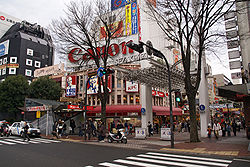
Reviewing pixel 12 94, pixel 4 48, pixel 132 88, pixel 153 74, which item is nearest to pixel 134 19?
pixel 132 88

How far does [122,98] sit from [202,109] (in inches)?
584

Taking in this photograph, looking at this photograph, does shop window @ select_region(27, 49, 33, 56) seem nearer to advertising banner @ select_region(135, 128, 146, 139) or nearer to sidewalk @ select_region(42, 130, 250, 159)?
advertising banner @ select_region(135, 128, 146, 139)

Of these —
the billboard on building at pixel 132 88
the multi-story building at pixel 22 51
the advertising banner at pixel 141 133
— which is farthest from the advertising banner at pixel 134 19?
the multi-story building at pixel 22 51

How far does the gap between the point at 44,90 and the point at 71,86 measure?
17.0 feet

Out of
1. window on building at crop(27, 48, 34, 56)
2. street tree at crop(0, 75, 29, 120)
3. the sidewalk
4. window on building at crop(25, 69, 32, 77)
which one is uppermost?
window on building at crop(27, 48, 34, 56)

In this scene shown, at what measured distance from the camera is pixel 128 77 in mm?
20047

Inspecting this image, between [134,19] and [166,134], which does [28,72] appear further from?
[166,134]

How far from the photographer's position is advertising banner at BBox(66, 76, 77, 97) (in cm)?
3682

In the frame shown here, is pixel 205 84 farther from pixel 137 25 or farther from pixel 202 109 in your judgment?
pixel 137 25

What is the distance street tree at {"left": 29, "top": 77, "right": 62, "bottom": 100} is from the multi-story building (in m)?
20.1

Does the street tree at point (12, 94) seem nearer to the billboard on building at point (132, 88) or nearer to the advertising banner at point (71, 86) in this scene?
the advertising banner at point (71, 86)

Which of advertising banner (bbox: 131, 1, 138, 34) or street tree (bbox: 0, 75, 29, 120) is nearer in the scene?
street tree (bbox: 0, 75, 29, 120)

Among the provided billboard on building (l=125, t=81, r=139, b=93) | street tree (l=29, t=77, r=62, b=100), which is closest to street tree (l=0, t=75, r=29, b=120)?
street tree (l=29, t=77, r=62, b=100)

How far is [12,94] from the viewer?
37094 mm
